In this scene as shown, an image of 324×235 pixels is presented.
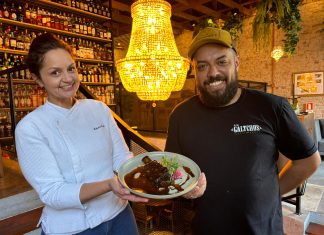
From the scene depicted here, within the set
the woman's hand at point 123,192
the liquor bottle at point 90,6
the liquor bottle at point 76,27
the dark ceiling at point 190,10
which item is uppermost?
the dark ceiling at point 190,10

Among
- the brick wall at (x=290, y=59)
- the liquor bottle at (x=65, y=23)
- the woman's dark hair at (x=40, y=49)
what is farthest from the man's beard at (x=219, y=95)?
the brick wall at (x=290, y=59)

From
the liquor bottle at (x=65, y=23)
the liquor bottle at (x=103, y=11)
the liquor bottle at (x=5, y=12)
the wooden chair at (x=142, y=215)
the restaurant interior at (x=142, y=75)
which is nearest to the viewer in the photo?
the restaurant interior at (x=142, y=75)

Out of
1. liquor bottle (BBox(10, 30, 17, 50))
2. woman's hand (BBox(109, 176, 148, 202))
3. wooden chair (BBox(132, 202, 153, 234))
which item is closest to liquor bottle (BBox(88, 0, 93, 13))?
liquor bottle (BBox(10, 30, 17, 50))

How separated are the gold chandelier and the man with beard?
1131 mm

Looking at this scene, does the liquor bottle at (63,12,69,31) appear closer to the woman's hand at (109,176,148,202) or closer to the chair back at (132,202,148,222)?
the chair back at (132,202,148,222)

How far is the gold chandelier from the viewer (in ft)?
7.91

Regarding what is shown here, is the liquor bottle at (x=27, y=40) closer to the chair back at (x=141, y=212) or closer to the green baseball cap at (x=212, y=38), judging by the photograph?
the chair back at (x=141, y=212)

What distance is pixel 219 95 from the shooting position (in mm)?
1270

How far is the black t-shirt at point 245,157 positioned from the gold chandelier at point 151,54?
1.28 meters

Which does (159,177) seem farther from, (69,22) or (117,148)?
(69,22)

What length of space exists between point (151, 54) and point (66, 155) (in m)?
1.54

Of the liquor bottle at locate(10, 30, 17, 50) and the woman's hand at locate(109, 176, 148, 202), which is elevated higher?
the liquor bottle at locate(10, 30, 17, 50)

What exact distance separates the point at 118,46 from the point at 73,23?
5.51 meters

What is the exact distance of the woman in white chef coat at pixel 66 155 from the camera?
1024 millimetres
